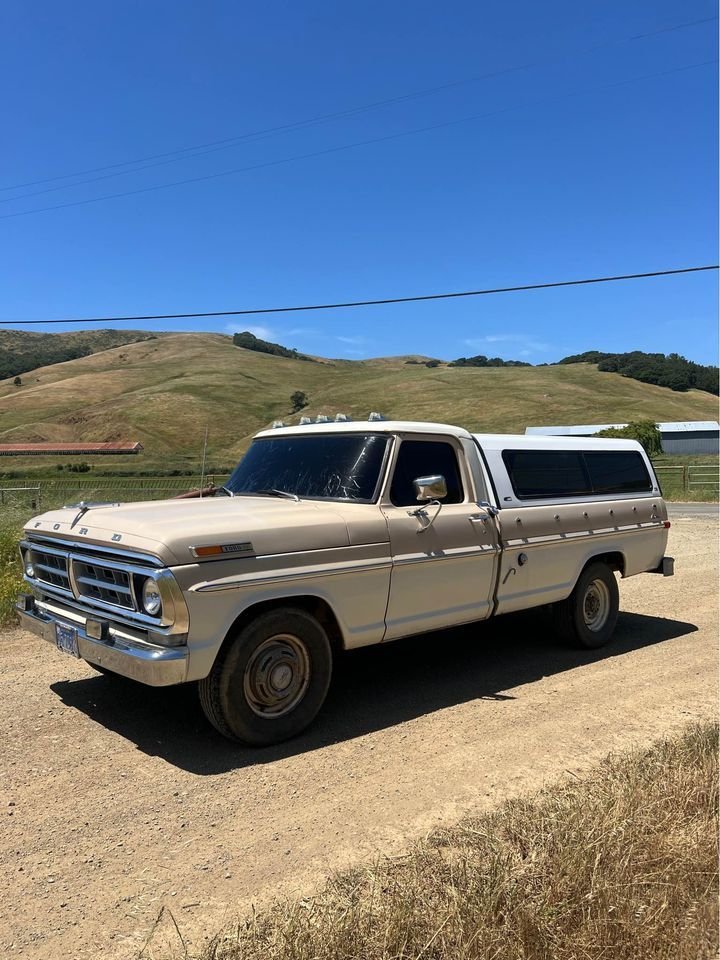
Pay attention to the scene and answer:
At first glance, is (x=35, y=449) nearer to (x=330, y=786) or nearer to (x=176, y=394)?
(x=176, y=394)

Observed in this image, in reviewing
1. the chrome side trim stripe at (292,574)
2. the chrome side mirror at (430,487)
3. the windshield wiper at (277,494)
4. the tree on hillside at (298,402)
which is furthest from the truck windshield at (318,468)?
the tree on hillside at (298,402)

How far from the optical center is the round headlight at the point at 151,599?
3961 mm

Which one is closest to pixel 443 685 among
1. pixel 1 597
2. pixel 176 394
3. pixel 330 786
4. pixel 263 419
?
pixel 330 786

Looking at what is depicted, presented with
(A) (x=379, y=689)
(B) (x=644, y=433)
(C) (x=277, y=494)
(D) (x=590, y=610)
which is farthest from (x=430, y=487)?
(B) (x=644, y=433)

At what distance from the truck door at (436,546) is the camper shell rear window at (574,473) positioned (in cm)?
65

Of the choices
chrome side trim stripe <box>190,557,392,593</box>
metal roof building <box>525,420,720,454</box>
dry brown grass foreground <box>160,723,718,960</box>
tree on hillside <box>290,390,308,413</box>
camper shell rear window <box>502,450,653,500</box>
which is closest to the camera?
dry brown grass foreground <box>160,723,718,960</box>

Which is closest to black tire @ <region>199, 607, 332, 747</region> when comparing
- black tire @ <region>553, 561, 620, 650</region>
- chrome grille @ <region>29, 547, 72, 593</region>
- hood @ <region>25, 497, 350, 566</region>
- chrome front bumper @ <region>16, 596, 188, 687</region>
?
chrome front bumper @ <region>16, 596, 188, 687</region>

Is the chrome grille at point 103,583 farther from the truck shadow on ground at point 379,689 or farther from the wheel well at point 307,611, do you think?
the truck shadow on ground at point 379,689

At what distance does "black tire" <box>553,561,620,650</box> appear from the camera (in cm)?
666

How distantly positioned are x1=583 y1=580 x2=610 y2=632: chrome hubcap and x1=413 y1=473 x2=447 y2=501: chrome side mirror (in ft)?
8.55

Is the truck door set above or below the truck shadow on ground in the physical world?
above

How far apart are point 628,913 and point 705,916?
343 mm

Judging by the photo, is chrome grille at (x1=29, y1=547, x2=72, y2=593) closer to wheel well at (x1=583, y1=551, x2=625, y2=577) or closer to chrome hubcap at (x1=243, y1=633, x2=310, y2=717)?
chrome hubcap at (x1=243, y1=633, x2=310, y2=717)

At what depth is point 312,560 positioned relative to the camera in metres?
4.46
